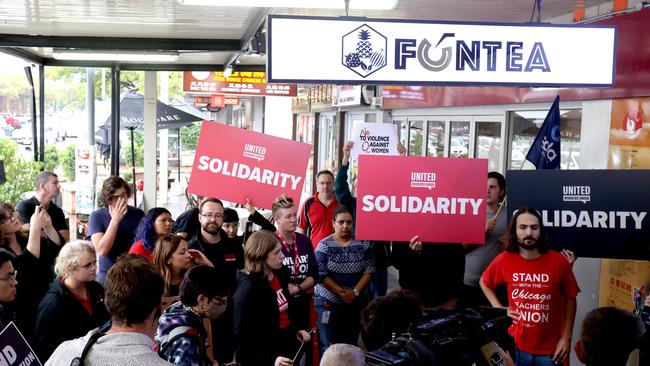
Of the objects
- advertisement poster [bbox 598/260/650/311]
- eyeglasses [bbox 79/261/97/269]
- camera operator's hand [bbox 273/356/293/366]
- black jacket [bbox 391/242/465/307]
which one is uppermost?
eyeglasses [bbox 79/261/97/269]

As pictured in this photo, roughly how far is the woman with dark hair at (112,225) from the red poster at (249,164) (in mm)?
1025

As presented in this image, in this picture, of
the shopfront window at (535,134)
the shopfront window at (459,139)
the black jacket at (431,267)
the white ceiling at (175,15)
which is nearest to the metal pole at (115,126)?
the white ceiling at (175,15)

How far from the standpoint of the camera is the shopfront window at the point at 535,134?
24.5ft

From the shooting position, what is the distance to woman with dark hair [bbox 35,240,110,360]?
409cm

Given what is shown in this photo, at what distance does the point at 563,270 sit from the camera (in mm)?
5121

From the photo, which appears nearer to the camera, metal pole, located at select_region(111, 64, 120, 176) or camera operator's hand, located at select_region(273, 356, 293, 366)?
camera operator's hand, located at select_region(273, 356, 293, 366)

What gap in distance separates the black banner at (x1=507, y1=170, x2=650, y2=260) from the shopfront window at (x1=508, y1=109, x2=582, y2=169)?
1830 millimetres

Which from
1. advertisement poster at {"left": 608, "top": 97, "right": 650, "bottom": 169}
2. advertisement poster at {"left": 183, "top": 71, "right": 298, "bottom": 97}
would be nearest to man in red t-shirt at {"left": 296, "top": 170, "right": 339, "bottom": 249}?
advertisement poster at {"left": 608, "top": 97, "right": 650, "bottom": 169}

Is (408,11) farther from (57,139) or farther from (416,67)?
(57,139)

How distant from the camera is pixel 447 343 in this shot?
299 centimetres

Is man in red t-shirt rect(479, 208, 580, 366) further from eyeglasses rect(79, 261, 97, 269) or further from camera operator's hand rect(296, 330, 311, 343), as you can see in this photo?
eyeglasses rect(79, 261, 97, 269)

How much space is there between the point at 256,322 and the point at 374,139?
199 inches

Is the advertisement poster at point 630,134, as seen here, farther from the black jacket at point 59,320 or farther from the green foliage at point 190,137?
the green foliage at point 190,137

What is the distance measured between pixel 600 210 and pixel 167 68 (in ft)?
29.5
